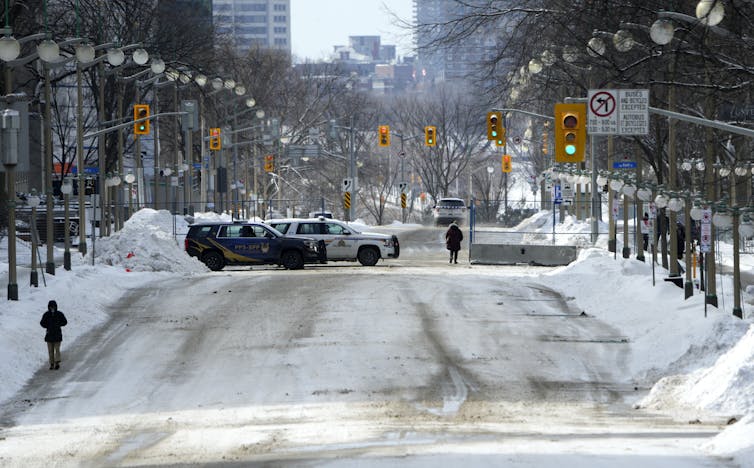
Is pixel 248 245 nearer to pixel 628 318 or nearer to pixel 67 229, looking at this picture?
pixel 67 229

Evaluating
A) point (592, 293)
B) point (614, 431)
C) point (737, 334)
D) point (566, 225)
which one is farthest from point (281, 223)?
point (614, 431)

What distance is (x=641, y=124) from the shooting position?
25.9 metres

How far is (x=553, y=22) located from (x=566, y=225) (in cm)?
3204

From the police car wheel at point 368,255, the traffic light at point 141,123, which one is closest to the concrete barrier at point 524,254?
the police car wheel at point 368,255

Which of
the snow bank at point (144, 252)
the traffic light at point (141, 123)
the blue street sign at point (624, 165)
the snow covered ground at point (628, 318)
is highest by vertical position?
the traffic light at point (141, 123)

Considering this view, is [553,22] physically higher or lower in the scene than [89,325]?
higher

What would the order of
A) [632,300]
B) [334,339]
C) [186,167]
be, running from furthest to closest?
[186,167]
[632,300]
[334,339]

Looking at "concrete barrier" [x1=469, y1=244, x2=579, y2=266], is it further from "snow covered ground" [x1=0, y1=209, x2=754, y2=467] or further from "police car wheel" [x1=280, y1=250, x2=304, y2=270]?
"police car wheel" [x1=280, y1=250, x2=304, y2=270]

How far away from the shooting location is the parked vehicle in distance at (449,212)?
7881cm

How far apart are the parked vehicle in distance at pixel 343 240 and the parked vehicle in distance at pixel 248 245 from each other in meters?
1.60

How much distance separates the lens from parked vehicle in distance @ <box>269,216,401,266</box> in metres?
43.6

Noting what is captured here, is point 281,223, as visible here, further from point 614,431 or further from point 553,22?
point 614,431

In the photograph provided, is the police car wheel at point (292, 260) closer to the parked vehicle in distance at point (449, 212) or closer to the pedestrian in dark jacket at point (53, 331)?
the pedestrian in dark jacket at point (53, 331)

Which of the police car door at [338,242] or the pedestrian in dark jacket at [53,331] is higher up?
the police car door at [338,242]
